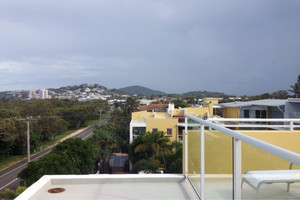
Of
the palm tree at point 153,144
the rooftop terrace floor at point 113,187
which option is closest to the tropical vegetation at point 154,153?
the palm tree at point 153,144

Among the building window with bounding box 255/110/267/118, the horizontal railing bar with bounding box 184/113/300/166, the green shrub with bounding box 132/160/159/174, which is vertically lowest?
the green shrub with bounding box 132/160/159/174

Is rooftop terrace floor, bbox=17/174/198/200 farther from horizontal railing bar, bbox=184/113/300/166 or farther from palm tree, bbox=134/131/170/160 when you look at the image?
palm tree, bbox=134/131/170/160

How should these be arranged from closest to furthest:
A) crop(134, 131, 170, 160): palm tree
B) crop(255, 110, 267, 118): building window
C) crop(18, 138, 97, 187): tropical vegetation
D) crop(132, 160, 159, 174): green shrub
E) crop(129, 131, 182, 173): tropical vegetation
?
1. crop(18, 138, 97, 187): tropical vegetation
2. crop(132, 160, 159, 174): green shrub
3. crop(129, 131, 182, 173): tropical vegetation
4. crop(134, 131, 170, 160): palm tree
5. crop(255, 110, 267, 118): building window

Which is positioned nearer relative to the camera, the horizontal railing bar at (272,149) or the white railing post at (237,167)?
the horizontal railing bar at (272,149)

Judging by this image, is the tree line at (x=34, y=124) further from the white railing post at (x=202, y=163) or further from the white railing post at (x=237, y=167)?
the white railing post at (x=237, y=167)

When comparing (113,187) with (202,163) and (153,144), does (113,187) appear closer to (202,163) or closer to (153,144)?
(202,163)

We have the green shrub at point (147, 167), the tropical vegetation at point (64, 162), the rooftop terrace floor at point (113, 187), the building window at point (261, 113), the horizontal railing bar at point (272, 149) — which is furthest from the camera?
the building window at point (261, 113)

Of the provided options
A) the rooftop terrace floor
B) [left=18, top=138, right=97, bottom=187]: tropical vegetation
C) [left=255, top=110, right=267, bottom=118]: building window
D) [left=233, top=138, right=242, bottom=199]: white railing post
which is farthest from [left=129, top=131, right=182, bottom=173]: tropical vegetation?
[left=233, top=138, right=242, bottom=199]: white railing post

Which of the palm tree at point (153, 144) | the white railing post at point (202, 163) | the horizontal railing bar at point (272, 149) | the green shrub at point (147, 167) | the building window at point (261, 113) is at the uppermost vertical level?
the horizontal railing bar at point (272, 149)

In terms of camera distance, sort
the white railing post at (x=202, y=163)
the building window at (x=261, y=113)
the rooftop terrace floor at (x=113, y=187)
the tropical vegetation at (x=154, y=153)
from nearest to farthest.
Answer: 1. the white railing post at (x=202, y=163)
2. the rooftop terrace floor at (x=113, y=187)
3. the tropical vegetation at (x=154, y=153)
4. the building window at (x=261, y=113)

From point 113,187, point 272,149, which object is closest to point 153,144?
point 113,187

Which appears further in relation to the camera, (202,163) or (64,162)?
(64,162)

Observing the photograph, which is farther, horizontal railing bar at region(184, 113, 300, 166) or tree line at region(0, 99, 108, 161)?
tree line at region(0, 99, 108, 161)

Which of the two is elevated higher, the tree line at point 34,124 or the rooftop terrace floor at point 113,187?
the rooftop terrace floor at point 113,187
